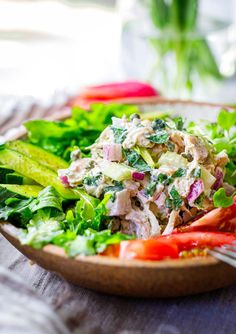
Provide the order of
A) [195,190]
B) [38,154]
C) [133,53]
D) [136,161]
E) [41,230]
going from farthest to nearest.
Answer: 1. [133,53]
2. [38,154]
3. [136,161]
4. [195,190]
5. [41,230]

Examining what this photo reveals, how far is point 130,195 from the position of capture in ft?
8.79

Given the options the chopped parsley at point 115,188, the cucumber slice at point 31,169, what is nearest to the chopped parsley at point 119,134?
the chopped parsley at point 115,188

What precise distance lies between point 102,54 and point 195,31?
74.6 inches

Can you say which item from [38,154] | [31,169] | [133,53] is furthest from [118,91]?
[31,169]

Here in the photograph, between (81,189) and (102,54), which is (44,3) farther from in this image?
(81,189)

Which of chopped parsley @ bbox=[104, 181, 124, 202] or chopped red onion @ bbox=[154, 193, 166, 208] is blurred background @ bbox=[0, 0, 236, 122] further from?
chopped red onion @ bbox=[154, 193, 166, 208]

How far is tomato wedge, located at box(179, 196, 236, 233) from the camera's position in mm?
2543

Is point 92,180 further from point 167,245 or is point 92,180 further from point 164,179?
point 167,245

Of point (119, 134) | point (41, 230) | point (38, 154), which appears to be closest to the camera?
point (41, 230)

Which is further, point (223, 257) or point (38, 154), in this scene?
point (38, 154)

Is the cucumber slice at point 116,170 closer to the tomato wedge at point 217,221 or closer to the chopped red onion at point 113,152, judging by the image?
the chopped red onion at point 113,152

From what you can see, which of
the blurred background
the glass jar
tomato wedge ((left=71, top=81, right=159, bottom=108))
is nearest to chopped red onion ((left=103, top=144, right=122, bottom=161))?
tomato wedge ((left=71, top=81, right=159, bottom=108))

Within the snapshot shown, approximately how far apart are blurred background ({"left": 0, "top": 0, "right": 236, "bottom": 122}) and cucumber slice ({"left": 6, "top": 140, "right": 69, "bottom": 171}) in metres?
1.40

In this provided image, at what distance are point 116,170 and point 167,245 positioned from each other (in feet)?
1.66
